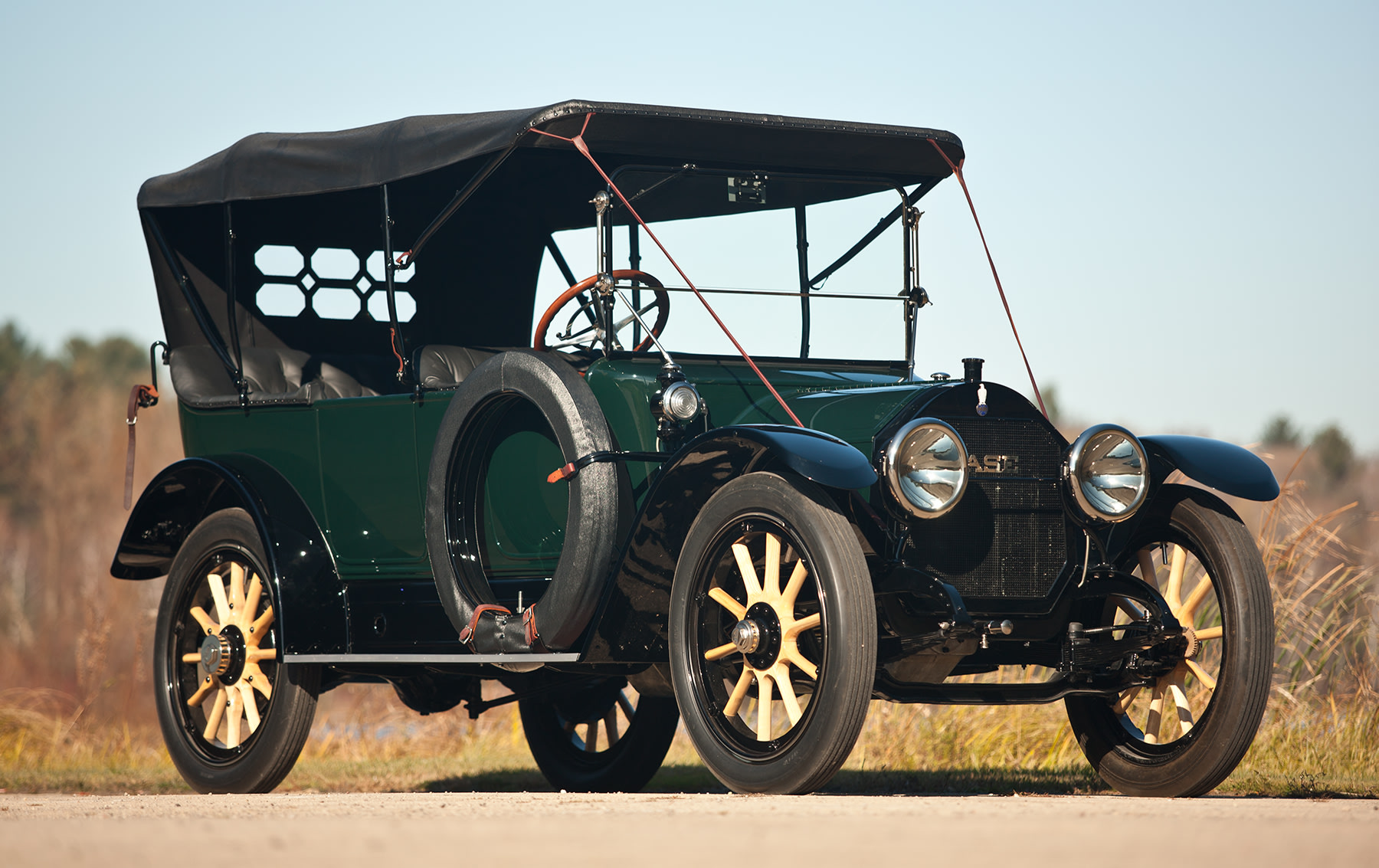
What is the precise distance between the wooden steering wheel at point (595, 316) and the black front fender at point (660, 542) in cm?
85

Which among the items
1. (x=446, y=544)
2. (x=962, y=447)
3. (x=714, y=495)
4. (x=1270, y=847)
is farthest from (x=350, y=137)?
(x=1270, y=847)

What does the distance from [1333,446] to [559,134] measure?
31204mm

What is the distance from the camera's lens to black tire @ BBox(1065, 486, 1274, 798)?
5012 millimetres

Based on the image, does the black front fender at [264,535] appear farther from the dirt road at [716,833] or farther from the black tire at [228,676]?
the dirt road at [716,833]

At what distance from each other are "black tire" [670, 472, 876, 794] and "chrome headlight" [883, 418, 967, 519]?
0.30 meters

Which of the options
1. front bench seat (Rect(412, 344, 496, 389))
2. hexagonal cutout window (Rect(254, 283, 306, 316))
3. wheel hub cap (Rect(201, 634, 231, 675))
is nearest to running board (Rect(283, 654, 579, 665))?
wheel hub cap (Rect(201, 634, 231, 675))

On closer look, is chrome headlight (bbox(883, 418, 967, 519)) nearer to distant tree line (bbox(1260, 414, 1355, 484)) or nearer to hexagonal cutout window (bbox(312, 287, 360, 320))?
hexagonal cutout window (bbox(312, 287, 360, 320))

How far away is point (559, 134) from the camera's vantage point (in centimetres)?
573

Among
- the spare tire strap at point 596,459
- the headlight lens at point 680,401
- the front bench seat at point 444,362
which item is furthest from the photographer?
the front bench seat at point 444,362

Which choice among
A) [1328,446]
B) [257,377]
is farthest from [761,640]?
[1328,446]

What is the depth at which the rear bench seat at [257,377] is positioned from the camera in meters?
7.11

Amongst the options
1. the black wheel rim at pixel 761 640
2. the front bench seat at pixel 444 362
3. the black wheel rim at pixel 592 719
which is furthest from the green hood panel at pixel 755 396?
the black wheel rim at pixel 592 719

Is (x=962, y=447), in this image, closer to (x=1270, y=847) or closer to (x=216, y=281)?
(x=1270, y=847)

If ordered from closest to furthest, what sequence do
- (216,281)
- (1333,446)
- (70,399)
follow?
(216,281) < (70,399) < (1333,446)
